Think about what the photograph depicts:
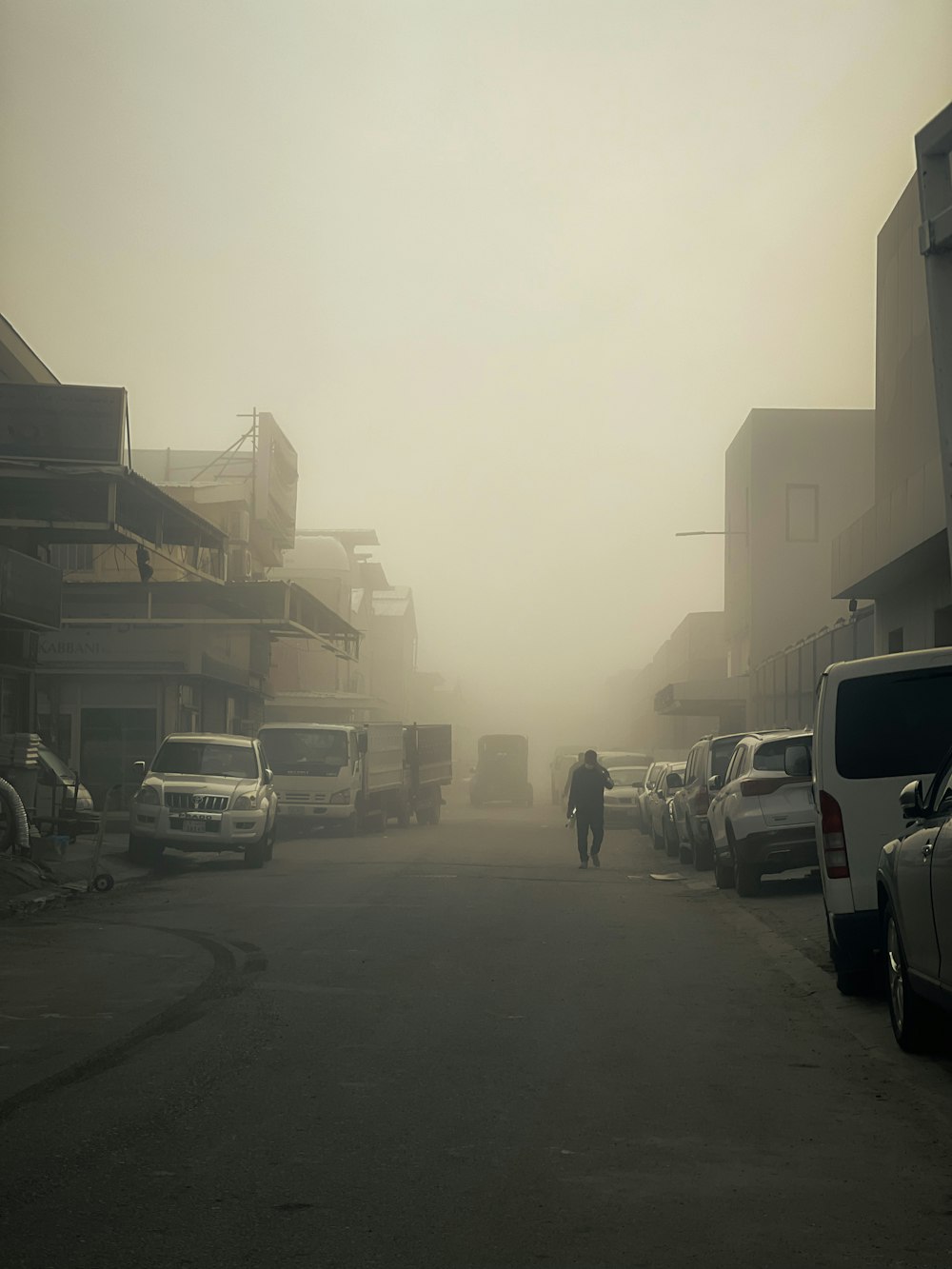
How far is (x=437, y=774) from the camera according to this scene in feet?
144

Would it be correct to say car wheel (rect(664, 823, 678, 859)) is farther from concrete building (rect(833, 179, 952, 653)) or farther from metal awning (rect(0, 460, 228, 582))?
metal awning (rect(0, 460, 228, 582))

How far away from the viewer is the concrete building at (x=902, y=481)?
20.5 metres

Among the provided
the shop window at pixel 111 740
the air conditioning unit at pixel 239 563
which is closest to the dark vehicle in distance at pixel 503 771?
the air conditioning unit at pixel 239 563

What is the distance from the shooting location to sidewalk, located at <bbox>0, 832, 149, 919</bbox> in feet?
53.9

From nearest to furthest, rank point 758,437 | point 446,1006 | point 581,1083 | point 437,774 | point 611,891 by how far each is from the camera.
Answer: point 581,1083, point 446,1006, point 611,891, point 437,774, point 758,437

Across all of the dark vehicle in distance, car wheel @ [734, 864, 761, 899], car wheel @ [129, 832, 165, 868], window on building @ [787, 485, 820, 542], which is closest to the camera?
car wheel @ [734, 864, 761, 899]

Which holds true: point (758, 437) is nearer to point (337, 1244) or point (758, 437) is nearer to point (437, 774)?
point (437, 774)

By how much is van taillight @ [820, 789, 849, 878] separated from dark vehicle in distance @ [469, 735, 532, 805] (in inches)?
2037

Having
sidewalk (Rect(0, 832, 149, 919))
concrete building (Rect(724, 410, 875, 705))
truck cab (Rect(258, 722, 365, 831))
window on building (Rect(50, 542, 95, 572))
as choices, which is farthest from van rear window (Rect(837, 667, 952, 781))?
concrete building (Rect(724, 410, 875, 705))

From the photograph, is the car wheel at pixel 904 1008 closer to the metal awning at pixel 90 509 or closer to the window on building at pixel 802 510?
the metal awning at pixel 90 509

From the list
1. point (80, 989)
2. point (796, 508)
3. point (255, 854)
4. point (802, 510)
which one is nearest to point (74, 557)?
point (255, 854)

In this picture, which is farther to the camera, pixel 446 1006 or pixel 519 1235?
pixel 446 1006

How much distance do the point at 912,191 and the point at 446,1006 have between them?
1896cm

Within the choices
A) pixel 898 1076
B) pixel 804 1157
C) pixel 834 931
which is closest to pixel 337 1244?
pixel 804 1157
